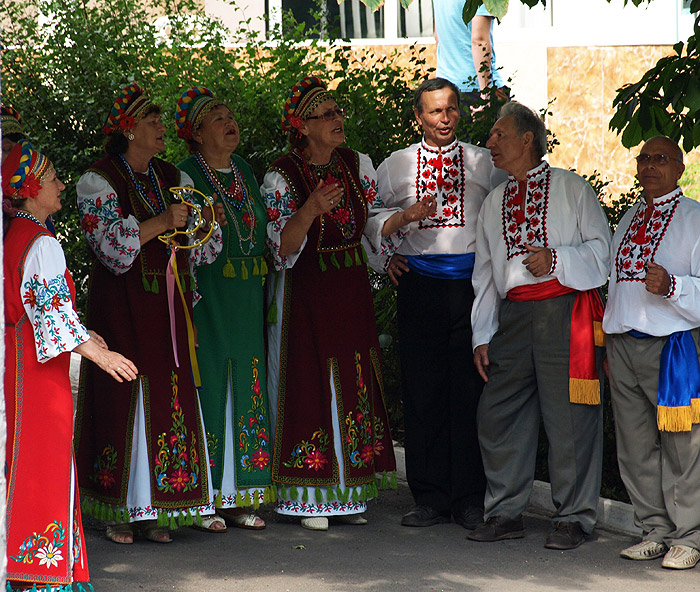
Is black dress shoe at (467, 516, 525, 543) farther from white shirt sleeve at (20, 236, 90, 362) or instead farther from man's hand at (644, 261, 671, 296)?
white shirt sleeve at (20, 236, 90, 362)

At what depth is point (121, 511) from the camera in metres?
5.24

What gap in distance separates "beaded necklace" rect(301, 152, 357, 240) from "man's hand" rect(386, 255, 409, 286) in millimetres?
293

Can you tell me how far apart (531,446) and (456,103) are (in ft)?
6.05

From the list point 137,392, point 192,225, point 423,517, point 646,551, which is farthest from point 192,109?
point 646,551

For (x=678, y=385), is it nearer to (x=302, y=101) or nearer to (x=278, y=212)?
(x=278, y=212)

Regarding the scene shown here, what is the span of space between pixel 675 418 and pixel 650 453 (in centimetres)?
28

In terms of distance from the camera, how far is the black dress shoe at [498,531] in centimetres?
Result: 542

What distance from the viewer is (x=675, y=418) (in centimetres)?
495

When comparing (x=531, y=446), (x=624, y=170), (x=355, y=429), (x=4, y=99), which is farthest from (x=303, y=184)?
(x=624, y=170)

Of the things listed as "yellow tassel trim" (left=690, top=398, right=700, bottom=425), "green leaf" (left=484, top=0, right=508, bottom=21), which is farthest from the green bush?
"green leaf" (left=484, top=0, right=508, bottom=21)

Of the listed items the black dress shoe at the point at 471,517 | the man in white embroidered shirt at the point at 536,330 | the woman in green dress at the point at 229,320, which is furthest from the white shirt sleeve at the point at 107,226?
the black dress shoe at the point at 471,517

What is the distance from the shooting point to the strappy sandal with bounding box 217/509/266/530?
5625 mm

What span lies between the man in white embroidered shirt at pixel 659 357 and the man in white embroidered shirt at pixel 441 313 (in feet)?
2.70

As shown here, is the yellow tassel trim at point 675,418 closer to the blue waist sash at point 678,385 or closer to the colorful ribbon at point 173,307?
the blue waist sash at point 678,385
